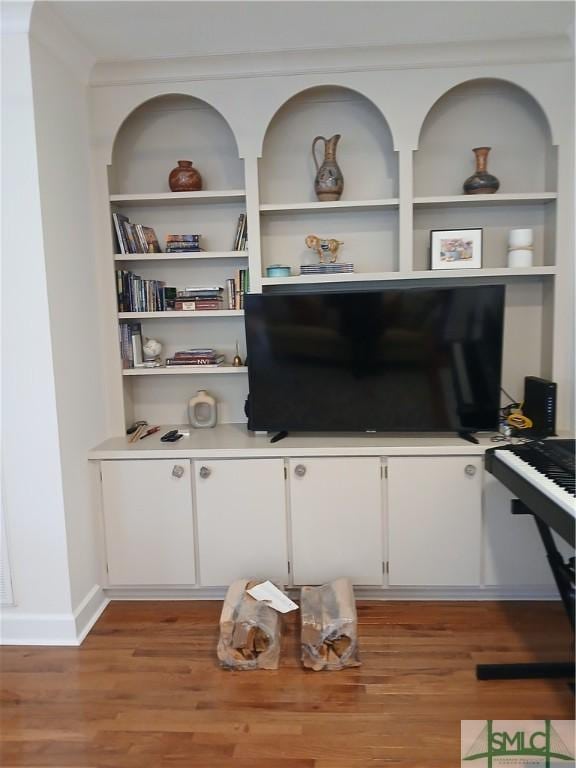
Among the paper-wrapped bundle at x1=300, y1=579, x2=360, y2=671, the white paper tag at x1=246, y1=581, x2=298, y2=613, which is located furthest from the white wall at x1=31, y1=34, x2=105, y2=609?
the paper-wrapped bundle at x1=300, y1=579, x2=360, y2=671

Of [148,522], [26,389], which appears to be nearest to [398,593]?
[148,522]

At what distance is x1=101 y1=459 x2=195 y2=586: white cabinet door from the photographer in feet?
8.55

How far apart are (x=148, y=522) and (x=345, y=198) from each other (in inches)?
75.8

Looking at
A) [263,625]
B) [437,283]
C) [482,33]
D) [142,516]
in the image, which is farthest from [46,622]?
[482,33]

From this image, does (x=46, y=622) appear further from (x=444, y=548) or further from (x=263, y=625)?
(x=444, y=548)

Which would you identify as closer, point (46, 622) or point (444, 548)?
point (46, 622)

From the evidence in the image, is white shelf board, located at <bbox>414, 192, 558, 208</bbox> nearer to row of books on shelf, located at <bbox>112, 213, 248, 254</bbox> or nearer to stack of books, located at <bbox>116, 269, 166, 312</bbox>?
row of books on shelf, located at <bbox>112, 213, 248, 254</bbox>

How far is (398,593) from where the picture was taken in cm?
264

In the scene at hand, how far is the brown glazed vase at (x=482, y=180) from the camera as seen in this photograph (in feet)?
8.81

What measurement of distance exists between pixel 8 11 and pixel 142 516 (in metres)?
2.13

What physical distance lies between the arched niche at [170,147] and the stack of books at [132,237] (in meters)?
0.24

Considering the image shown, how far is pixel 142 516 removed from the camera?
263cm

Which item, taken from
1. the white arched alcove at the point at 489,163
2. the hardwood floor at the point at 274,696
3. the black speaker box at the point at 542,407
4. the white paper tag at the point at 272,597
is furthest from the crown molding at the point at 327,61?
the hardwood floor at the point at 274,696

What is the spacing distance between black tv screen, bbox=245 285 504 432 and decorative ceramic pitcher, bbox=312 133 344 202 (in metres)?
0.58
